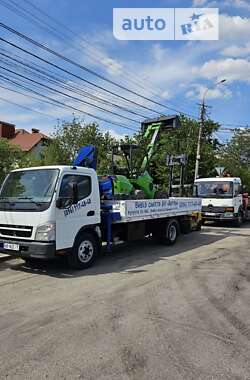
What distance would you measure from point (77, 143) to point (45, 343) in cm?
3026

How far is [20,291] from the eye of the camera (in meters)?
6.48

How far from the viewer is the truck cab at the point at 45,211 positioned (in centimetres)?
742

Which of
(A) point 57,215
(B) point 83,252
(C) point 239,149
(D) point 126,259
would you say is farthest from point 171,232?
(C) point 239,149

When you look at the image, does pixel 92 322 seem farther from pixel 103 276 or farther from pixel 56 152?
pixel 56 152

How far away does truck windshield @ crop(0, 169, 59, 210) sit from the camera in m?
7.59

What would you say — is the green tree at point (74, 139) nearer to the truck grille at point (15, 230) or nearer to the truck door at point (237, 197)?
the truck door at point (237, 197)

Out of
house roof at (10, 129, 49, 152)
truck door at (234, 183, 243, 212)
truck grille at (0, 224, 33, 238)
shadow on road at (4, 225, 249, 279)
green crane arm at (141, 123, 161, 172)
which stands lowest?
shadow on road at (4, 225, 249, 279)

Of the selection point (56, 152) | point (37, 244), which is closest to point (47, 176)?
point (37, 244)

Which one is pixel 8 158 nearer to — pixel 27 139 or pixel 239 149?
pixel 239 149

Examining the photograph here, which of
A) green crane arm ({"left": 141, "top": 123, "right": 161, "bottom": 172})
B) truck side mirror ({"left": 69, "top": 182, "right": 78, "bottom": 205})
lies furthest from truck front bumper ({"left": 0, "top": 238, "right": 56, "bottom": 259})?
green crane arm ({"left": 141, "top": 123, "right": 161, "bottom": 172})

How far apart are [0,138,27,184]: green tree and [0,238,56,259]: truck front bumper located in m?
13.2

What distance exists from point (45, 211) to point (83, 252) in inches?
55.3

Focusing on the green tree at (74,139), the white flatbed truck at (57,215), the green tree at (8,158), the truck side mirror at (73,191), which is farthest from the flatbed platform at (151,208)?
the green tree at (74,139)

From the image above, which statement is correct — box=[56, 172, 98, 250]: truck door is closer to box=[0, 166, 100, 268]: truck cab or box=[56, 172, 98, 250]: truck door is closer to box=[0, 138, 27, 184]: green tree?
box=[0, 166, 100, 268]: truck cab
